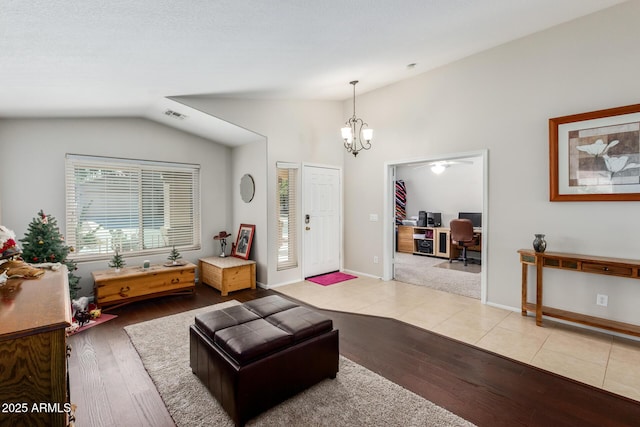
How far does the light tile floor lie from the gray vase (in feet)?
2.81

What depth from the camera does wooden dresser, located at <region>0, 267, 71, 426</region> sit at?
41.8 inches

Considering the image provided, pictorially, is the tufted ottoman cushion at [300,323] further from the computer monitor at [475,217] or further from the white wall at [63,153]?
the computer monitor at [475,217]

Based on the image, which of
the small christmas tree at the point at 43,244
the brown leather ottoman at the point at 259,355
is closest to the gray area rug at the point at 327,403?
the brown leather ottoman at the point at 259,355

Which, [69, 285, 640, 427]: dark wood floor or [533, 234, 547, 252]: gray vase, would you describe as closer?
[69, 285, 640, 427]: dark wood floor

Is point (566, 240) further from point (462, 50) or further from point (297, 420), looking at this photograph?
point (297, 420)

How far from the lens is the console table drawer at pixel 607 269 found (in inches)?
110

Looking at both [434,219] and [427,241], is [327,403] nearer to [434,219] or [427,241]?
[427,241]

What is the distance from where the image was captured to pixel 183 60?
2582 mm

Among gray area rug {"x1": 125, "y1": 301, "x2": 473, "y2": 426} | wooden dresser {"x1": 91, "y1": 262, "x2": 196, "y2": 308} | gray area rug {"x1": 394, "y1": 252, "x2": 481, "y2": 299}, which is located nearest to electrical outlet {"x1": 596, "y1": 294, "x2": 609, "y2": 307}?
gray area rug {"x1": 394, "y1": 252, "x2": 481, "y2": 299}

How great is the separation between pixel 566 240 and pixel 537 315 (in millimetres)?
902

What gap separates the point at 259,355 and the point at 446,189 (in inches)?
288

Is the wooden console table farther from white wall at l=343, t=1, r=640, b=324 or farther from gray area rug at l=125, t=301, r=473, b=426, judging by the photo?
gray area rug at l=125, t=301, r=473, b=426

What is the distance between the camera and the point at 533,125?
357cm

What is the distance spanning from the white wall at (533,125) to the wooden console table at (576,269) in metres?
0.18
